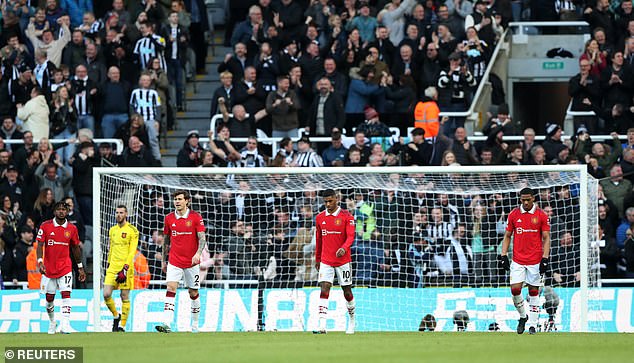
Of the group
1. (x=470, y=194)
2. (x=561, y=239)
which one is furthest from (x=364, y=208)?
(x=561, y=239)

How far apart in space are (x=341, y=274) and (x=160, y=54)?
9533 mm

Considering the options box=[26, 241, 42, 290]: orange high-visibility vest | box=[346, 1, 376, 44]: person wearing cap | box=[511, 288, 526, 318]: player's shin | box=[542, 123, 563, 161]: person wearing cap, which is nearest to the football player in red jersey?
box=[26, 241, 42, 290]: orange high-visibility vest

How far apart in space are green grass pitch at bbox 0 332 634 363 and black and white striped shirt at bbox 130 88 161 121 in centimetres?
798

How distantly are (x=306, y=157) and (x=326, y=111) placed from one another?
1360 millimetres

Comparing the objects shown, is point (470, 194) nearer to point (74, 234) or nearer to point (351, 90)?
point (351, 90)

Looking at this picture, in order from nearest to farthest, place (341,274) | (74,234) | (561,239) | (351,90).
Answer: (341,274), (74,234), (561,239), (351,90)

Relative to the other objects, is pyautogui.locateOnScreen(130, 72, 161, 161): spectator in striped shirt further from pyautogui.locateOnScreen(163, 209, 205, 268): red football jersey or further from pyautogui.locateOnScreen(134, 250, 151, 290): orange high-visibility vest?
pyautogui.locateOnScreen(163, 209, 205, 268): red football jersey

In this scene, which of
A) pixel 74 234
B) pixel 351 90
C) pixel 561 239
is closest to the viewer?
pixel 74 234

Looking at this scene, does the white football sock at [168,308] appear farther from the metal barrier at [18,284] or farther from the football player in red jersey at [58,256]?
the metal barrier at [18,284]

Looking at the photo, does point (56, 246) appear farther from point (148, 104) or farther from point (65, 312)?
point (148, 104)

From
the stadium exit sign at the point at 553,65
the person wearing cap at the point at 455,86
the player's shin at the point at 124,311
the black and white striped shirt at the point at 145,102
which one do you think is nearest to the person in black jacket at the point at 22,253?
the player's shin at the point at 124,311

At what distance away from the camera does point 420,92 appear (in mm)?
26703

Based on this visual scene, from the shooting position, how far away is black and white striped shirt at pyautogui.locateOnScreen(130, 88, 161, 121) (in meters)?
26.5

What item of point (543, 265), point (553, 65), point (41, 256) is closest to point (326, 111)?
point (553, 65)
